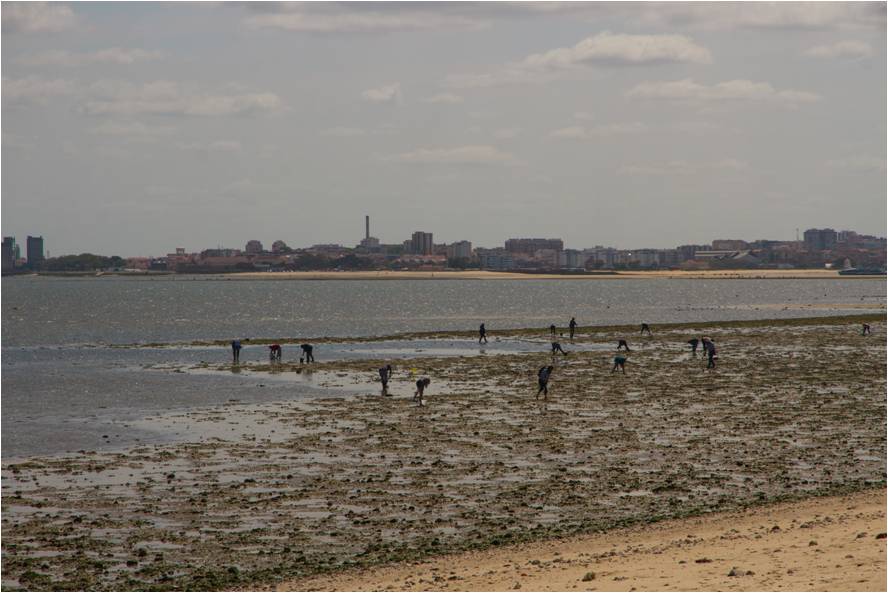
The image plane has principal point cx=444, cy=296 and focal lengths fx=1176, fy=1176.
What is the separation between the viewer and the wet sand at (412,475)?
66.6 ft

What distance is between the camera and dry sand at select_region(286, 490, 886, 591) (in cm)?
1627

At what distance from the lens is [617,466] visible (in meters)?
27.0

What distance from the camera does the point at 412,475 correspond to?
26281 mm

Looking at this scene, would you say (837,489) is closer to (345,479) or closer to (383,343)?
(345,479)

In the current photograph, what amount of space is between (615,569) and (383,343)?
57994 millimetres

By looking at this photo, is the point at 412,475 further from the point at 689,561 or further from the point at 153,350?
the point at 153,350

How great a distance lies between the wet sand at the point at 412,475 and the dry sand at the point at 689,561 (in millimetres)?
782

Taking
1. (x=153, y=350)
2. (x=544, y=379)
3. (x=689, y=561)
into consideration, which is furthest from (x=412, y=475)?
(x=153, y=350)

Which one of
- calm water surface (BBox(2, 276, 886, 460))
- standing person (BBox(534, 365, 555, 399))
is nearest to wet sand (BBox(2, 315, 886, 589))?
standing person (BBox(534, 365, 555, 399))

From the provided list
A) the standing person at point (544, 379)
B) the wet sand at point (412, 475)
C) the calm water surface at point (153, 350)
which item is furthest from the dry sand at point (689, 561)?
the standing person at point (544, 379)

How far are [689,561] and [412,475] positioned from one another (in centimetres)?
960

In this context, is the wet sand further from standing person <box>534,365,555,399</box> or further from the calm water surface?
the calm water surface

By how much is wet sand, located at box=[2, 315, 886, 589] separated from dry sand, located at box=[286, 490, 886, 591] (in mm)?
782

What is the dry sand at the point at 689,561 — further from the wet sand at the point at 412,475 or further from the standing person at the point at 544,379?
the standing person at the point at 544,379
